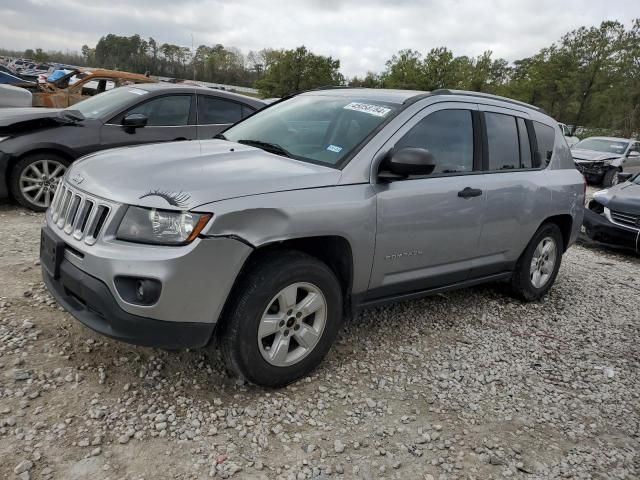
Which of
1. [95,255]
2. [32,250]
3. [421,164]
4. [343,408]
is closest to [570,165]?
[421,164]

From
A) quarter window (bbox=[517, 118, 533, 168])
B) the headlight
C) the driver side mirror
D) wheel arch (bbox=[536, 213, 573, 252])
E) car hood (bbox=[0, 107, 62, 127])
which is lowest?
wheel arch (bbox=[536, 213, 573, 252])

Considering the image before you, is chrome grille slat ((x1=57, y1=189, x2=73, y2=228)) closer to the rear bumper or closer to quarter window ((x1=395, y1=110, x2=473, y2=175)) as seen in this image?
the rear bumper

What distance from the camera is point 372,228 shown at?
3.14m

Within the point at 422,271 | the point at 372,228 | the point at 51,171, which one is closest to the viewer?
the point at 372,228

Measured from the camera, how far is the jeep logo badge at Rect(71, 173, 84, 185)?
2947 mm

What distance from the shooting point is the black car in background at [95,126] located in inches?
228

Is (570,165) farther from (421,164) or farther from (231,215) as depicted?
(231,215)

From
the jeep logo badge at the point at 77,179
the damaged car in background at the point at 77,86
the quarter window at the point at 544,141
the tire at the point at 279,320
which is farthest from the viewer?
the damaged car in background at the point at 77,86

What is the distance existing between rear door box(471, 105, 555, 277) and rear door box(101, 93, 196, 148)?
401 cm

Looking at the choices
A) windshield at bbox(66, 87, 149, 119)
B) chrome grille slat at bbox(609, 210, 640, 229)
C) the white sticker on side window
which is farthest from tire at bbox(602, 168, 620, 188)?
the white sticker on side window

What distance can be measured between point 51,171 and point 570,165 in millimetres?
5613

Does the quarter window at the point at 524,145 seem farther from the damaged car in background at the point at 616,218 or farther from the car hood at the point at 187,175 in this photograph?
the damaged car in background at the point at 616,218

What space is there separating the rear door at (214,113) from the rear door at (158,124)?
10 cm

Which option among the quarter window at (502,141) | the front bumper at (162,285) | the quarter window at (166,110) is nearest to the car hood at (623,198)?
the quarter window at (502,141)
